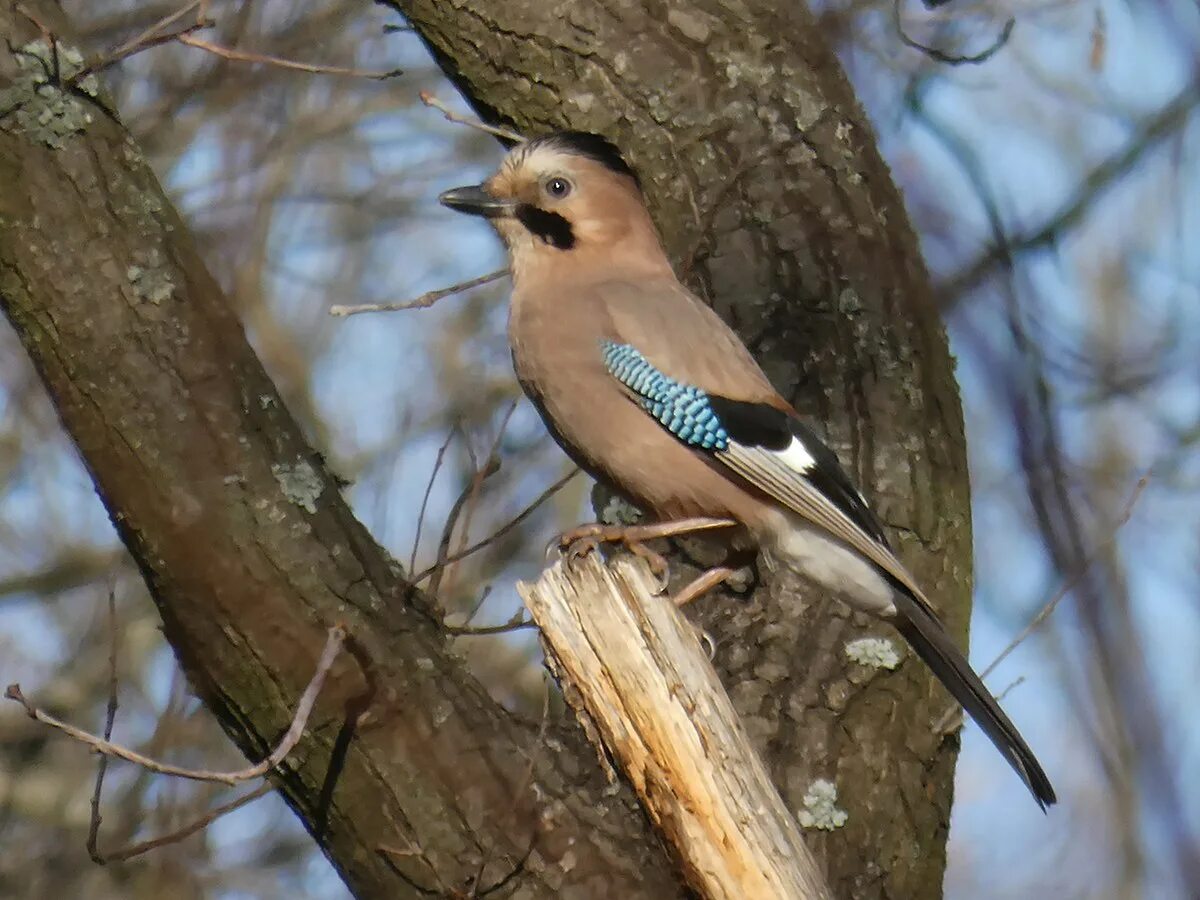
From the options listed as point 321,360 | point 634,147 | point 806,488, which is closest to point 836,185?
point 634,147

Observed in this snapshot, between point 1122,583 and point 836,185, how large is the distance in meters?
1.81

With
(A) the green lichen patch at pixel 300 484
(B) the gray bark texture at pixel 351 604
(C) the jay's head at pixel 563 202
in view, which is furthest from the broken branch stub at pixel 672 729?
(C) the jay's head at pixel 563 202

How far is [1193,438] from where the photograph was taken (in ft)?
14.9

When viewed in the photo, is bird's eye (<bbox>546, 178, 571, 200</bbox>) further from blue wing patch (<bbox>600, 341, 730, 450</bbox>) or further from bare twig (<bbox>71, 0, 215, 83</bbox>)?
bare twig (<bbox>71, 0, 215, 83</bbox>)

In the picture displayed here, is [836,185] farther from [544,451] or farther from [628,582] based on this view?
[544,451]

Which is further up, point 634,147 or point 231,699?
point 634,147

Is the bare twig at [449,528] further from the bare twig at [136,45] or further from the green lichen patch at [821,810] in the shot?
the bare twig at [136,45]

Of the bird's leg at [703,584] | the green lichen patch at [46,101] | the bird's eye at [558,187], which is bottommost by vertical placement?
the bird's leg at [703,584]

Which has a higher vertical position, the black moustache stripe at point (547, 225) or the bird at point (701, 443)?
the black moustache stripe at point (547, 225)

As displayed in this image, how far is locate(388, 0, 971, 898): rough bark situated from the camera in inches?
138

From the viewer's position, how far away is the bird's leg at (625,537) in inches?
122

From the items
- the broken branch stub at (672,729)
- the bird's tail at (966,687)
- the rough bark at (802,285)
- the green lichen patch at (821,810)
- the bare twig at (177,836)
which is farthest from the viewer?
the rough bark at (802,285)

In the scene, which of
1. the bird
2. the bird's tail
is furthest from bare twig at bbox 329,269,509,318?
the bird's tail

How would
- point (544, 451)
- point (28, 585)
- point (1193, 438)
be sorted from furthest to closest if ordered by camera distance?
1. point (544, 451)
2. point (28, 585)
3. point (1193, 438)
